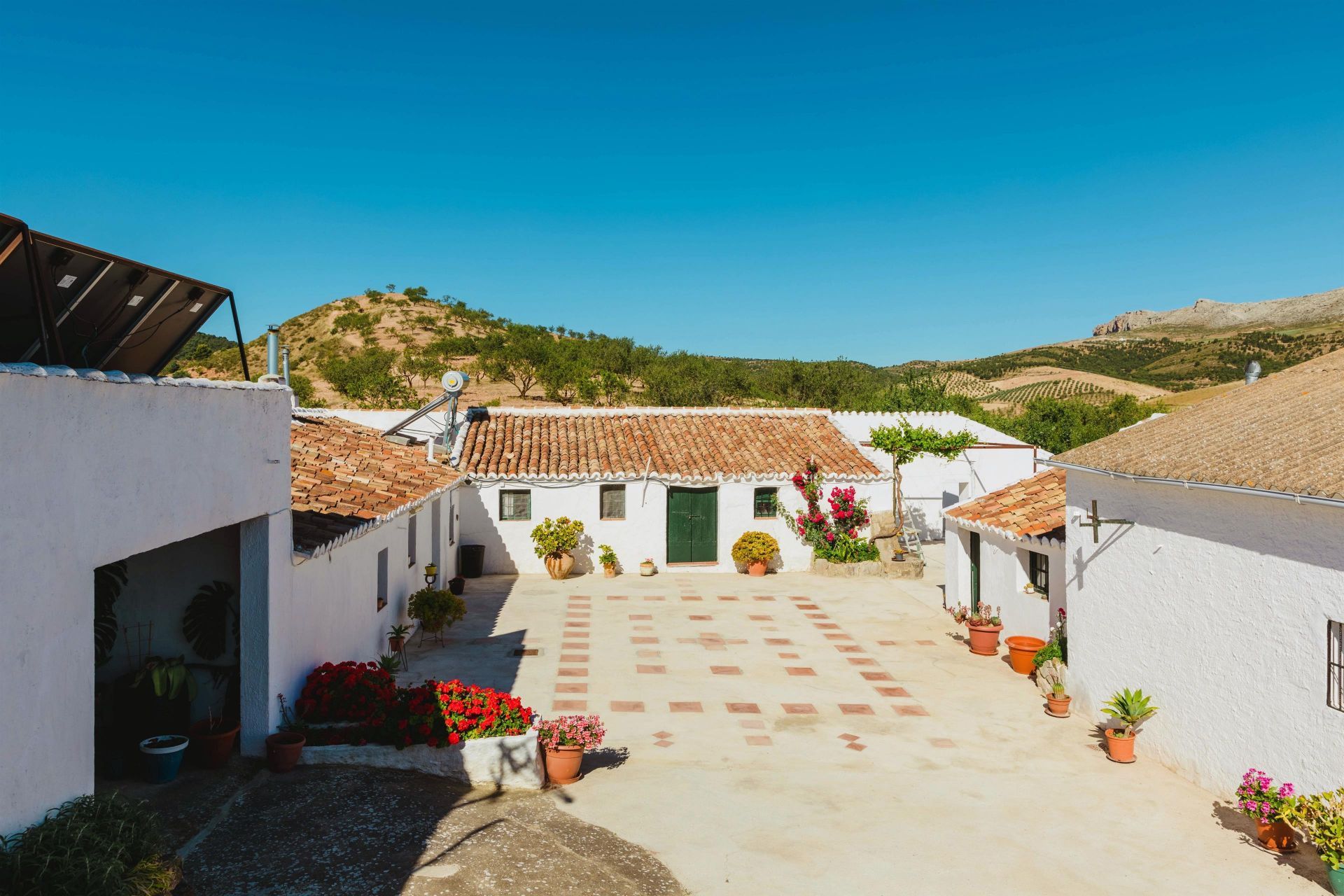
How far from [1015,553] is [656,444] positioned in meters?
11.8

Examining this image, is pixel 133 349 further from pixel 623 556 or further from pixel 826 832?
pixel 623 556

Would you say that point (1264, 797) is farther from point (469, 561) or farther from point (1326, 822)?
point (469, 561)

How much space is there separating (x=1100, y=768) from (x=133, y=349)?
10.5 metres

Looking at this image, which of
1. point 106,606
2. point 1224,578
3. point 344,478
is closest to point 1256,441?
point 1224,578

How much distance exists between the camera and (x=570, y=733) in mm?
8922

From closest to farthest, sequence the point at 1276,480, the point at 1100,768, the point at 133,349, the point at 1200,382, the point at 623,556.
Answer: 1. the point at 133,349
2. the point at 1276,480
3. the point at 1100,768
4. the point at 623,556
5. the point at 1200,382

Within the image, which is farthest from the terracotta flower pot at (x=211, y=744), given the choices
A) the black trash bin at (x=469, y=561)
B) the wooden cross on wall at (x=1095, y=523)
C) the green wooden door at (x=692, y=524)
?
the green wooden door at (x=692, y=524)

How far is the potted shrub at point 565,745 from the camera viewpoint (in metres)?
8.83

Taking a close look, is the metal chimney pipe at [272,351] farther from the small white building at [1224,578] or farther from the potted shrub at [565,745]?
the small white building at [1224,578]

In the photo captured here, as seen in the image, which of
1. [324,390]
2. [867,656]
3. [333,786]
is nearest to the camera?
[333,786]

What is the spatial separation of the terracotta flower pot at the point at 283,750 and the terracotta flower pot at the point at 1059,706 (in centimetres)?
933

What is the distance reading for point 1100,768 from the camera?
972 centimetres

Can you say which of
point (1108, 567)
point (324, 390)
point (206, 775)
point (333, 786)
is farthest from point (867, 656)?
point (324, 390)

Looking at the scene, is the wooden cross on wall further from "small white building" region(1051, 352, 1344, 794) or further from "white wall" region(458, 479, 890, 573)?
"white wall" region(458, 479, 890, 573)
